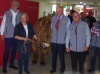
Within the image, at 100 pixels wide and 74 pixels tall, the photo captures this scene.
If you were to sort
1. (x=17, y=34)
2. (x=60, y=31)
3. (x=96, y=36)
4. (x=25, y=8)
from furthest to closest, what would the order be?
(x=25, y=8), (x=96, y=36), (x=60, y=31), (x=17, y=34)

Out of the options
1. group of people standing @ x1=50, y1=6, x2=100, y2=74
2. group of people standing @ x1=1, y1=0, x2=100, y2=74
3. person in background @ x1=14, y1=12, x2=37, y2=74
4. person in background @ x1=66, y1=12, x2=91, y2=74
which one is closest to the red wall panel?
group of people standing @ x1=1, y1=0, x2=100, y2=74

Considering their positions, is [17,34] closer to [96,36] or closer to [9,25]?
[9,25]

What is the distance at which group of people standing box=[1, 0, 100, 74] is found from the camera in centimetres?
492

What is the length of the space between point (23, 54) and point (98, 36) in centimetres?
227

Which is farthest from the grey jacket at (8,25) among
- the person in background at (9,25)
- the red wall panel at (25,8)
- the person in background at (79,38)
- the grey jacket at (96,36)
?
the grey jacket at (96,36)

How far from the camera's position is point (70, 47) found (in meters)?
5.03

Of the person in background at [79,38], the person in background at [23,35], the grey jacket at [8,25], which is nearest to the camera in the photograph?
the person in background at [79,38]

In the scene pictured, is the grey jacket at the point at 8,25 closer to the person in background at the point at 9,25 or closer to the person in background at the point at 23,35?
the person in background at the point at 9,25

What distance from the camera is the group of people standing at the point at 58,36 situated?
492cm

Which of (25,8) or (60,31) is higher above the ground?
(25,8)

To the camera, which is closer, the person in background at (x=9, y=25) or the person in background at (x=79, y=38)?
the person in background at (x=79, y=38)

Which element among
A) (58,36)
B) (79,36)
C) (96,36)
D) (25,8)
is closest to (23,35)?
(58,36)

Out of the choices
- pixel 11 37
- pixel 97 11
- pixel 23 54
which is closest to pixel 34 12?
pixel 11 37

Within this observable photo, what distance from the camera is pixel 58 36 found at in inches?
221
